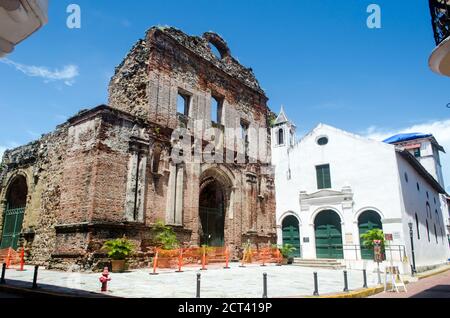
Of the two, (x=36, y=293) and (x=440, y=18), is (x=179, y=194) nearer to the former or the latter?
(x=36, y=293)

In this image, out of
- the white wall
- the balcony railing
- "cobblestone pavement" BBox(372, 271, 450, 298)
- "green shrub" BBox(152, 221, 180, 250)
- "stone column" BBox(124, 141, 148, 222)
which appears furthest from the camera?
the white wall

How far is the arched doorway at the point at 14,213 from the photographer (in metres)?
17.3

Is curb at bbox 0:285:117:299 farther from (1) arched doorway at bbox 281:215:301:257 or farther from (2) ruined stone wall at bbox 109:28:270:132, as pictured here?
(1) arched doorway at bbox 281:215:301:257

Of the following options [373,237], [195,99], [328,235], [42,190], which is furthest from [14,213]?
[373,237]

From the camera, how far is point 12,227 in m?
17.7

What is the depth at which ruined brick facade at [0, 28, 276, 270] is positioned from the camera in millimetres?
12812

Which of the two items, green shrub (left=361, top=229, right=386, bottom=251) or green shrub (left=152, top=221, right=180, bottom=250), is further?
green shrub (left=361, top=229, right=386, bottom=251)

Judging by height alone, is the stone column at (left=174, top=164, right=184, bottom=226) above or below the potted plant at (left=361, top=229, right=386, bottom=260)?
above

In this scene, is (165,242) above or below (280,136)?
below

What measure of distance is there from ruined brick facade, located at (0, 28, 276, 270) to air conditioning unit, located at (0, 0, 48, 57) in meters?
7.78

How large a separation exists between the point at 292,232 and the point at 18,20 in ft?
67.9

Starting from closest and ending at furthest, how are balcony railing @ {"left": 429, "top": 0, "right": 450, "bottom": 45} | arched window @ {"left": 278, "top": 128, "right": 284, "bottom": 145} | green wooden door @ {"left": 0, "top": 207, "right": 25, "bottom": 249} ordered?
balcony railing @ {"left": 429, "top": 0, "right": 450, "bottom": 45} → green wooden door @ {"left": 0, "top": 207, "right": 25, "bottom": 249} → arched window @ {"left": 278, "top": 128, "right": 284, "bottom": 145}

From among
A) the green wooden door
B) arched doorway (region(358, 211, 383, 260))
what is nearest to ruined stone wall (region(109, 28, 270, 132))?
the green wooden door

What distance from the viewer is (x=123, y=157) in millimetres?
13672
